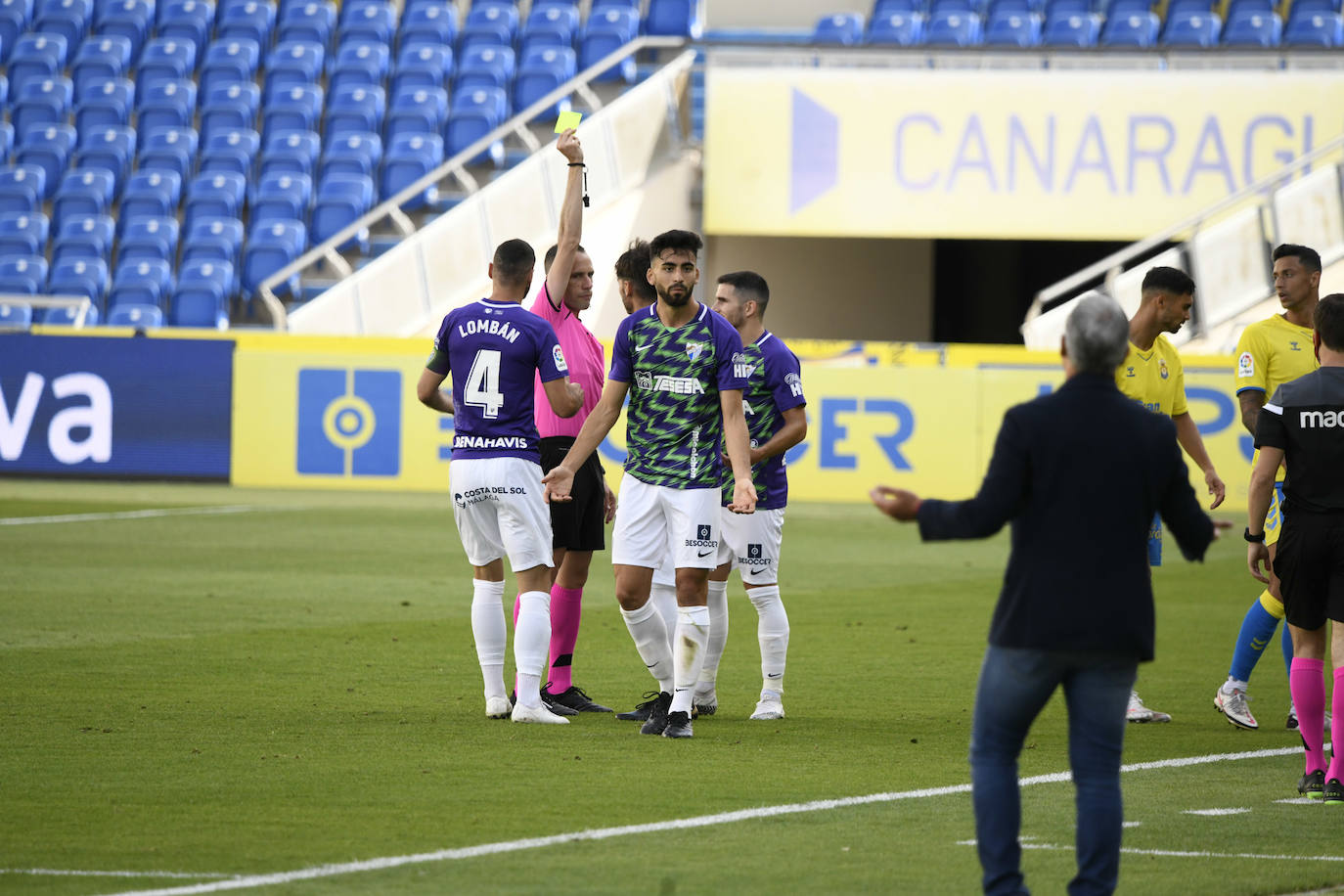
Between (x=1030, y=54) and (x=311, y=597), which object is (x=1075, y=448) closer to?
(x=311, y=597)

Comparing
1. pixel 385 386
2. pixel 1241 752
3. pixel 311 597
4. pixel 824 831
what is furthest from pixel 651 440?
pixel 385 386

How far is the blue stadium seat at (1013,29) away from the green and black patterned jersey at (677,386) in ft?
67.7

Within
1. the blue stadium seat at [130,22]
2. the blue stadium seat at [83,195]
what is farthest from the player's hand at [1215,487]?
the blue stadium seat at [130,22]

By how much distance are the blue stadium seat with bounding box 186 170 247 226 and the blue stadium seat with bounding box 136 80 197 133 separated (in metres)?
1.85

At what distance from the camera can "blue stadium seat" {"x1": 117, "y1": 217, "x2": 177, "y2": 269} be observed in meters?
26.3

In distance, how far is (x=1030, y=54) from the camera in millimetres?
25828

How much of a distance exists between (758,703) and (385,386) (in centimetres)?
1369

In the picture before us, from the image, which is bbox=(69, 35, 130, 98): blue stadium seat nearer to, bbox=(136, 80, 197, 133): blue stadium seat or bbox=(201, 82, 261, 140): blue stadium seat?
bbox=(136, 80, 197, 133): blue stadium seat

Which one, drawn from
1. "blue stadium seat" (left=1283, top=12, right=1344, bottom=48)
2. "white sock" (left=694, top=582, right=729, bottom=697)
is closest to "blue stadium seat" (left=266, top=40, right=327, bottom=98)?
"blue stadium seat" (left=1283, top=12, right=1344, bottom=48)

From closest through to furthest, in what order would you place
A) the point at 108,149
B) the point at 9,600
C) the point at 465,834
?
the point at 465,834 → the point at 9,600 → the point at 108,149

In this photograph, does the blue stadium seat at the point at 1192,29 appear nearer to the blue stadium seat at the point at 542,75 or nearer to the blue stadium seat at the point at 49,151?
the blue stadium seat at the point at 542,75

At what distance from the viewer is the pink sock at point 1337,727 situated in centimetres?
679

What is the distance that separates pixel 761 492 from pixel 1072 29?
21.0m

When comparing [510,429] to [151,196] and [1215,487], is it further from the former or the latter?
[151,196]
